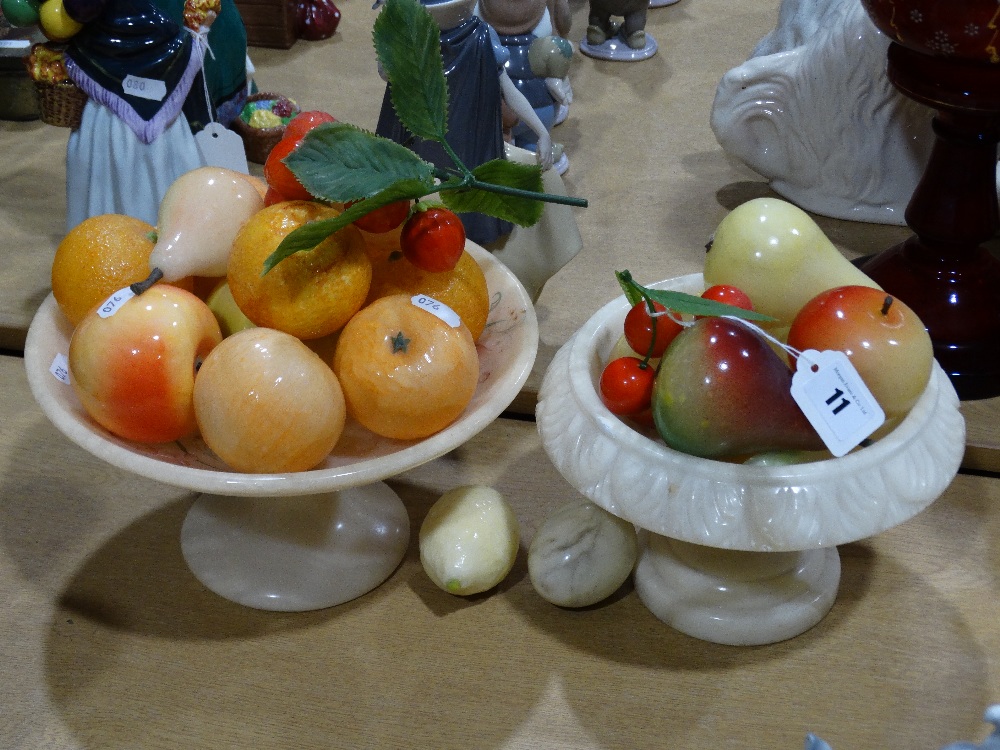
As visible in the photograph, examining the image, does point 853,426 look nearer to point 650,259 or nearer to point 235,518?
point 235,518

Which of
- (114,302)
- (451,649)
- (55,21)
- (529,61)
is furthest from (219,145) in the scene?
(451,649)

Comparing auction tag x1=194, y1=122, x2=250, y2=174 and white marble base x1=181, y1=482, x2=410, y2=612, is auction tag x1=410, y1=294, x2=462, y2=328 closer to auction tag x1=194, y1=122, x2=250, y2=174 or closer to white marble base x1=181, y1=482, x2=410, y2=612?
white marble base x1=181, y1=482, x2=410, y2=612

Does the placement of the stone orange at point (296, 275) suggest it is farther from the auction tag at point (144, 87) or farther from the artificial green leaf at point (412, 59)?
the auction tag at point (144, 87)

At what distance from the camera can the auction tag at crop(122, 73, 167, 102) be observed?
1.14 meters

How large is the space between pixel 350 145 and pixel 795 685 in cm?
50

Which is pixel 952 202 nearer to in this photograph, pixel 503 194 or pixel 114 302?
pixel 503 194

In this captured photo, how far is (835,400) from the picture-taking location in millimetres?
655

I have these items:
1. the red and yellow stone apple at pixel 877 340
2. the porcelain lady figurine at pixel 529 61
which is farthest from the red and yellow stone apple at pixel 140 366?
the porcelain lady figurine at pixel 529 61

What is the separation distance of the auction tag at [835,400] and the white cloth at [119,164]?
807mm

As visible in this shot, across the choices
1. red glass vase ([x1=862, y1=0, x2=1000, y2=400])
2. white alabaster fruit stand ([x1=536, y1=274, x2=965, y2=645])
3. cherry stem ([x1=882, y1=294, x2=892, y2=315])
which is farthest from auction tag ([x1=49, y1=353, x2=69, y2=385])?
red glass vase ([x1=862, y1=0, x2=1000, y2=400])

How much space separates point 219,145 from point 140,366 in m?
0.58

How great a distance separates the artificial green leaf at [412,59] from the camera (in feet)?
2.30

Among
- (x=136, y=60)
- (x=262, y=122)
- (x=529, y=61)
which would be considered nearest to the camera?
(x=136, y=60)

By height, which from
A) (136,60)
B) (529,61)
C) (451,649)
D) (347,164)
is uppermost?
(347,164)
